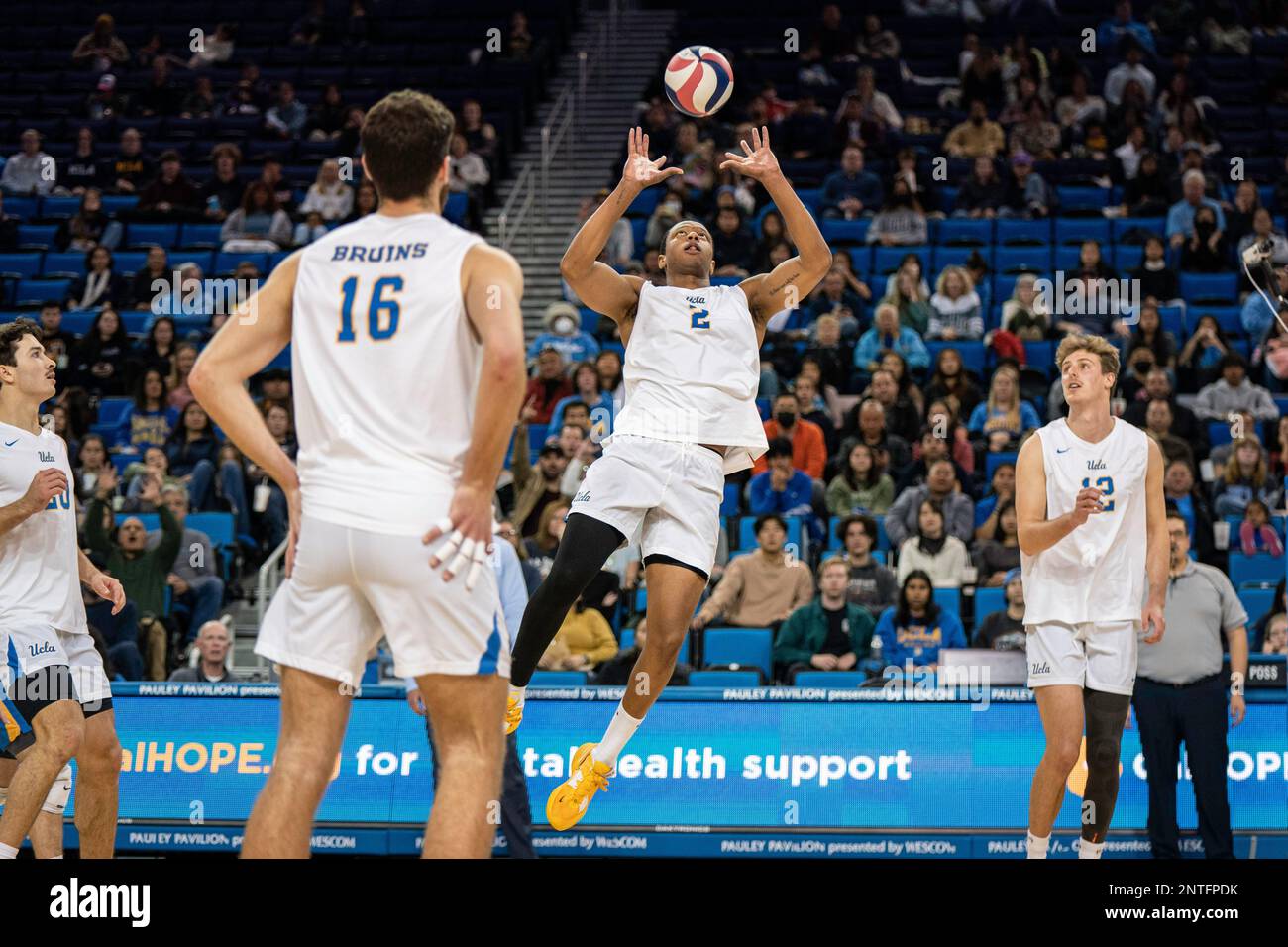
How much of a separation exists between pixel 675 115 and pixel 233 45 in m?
7.04

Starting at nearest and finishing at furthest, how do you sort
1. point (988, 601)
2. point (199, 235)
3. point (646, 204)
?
point (988, 601) → point (646, 204) → point (199, 235)

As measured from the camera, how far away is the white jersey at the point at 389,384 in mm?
4449

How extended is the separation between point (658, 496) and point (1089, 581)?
192 cm

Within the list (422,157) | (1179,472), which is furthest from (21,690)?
(1179,472)

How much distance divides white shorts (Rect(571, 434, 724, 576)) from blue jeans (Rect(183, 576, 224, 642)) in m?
6.00

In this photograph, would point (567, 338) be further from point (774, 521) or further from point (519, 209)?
point (519, 209)

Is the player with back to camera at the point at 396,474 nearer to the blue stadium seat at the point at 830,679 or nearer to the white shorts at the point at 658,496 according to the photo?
the white shorts at the point at 658,496

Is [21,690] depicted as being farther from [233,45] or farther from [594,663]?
[233,45]

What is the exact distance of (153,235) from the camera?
18.2m

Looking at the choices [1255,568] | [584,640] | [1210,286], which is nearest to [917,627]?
[584,640]

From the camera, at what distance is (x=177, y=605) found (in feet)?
40.0

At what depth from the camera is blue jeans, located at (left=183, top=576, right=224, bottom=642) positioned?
479 inches

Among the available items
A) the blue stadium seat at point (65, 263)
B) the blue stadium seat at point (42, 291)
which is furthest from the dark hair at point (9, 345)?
the blue stadium seat at point (65, 263)

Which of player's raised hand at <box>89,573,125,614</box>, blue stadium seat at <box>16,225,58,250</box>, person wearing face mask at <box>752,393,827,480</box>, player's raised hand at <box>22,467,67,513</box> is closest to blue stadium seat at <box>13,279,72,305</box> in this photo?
blue stadium seat at <box>16,225,58,250</box>
